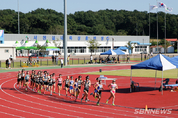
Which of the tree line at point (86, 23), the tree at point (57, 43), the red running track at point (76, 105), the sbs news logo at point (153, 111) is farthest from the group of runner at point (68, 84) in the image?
the tree line at point (86, 23)

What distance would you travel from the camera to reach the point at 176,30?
487ft

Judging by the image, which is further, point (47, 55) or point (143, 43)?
point (143, 43)

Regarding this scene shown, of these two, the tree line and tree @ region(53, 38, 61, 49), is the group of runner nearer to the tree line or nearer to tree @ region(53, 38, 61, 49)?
tree @ region(53, 38, 61, 49)

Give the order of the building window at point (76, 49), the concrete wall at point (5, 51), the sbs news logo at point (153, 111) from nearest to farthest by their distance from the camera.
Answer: the sbs news logo at point (153, 111)
the concrete wall at point (5, 51)
the building window at point (76, 49)

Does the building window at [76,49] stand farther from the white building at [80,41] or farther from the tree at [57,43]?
the tree at [57,43]

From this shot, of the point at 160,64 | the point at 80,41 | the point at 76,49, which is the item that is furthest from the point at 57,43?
the point at 160,64

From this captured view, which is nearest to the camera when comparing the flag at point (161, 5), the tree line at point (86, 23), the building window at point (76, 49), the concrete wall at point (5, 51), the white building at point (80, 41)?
the flag at point (161, 5)

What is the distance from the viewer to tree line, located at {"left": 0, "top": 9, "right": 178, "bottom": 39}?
425ft

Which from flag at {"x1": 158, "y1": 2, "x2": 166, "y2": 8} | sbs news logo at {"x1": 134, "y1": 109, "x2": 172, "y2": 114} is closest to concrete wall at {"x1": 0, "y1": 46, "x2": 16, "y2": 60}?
flag at {"x1": 158, "y1": 2, "x2": 166, "y2": 8}

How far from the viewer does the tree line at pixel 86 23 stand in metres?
130

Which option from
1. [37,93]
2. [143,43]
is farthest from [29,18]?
[37,93]

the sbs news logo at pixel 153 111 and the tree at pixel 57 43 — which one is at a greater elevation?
the tree at pixel 57 43

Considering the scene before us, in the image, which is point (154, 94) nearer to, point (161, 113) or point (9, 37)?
point (161, 113)

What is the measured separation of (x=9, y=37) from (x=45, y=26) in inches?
2072
